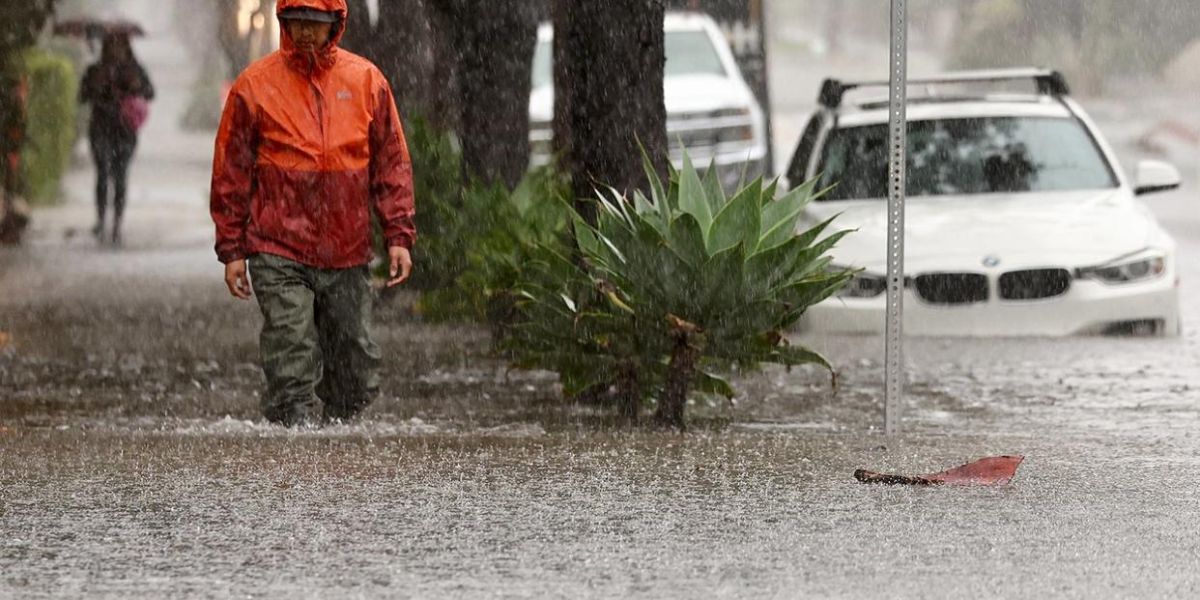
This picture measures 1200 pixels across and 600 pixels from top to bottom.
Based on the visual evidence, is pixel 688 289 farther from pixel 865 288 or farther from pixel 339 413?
pixel 865 288

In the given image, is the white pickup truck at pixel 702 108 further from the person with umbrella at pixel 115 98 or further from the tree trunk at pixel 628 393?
the tree trunk at pixel 628 393

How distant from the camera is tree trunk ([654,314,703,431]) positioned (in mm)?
9477

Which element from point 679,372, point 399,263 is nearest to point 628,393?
point 679,372

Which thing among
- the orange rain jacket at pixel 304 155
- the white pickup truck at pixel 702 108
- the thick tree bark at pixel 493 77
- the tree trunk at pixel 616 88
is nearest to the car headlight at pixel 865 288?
the tree trunk at pixel 616 88

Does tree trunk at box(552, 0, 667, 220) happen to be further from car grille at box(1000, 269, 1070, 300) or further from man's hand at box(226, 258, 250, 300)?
car grille at box(1000, 269, 1070, 300)

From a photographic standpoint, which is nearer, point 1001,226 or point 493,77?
point 1001,226

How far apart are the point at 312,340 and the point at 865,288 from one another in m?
4.34

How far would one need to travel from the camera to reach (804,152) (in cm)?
1488

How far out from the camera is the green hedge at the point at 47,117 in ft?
87.6

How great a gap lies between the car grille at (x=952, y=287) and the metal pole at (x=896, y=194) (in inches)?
148

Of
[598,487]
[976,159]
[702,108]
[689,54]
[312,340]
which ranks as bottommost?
[598,487]

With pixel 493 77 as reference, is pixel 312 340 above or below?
below

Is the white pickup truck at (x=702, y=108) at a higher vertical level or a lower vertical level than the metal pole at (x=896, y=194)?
higher

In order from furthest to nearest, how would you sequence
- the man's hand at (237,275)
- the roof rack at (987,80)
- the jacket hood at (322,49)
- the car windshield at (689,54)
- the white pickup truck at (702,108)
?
the car windshield at (689,54) → the white pickup truck at (702,108) → the roof rack at (987,80) → the man's hand at (237,275) → the jacket hood at (322,49)
